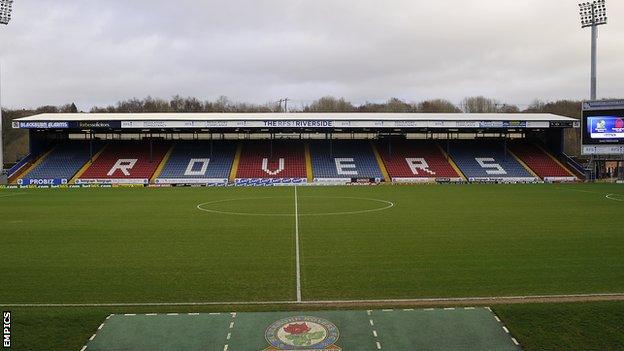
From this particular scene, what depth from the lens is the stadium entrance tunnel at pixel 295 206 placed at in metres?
27.5

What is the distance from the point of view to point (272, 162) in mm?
58656

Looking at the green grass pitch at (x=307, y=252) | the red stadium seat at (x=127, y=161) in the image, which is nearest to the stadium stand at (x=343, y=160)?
the red stadium seat at (x=127, y=161)

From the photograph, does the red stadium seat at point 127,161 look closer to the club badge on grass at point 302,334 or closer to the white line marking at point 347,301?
the white line marking at point 347,301

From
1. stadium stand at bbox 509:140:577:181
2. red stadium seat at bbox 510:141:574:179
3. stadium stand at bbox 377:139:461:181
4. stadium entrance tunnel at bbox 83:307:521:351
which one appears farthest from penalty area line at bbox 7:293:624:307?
red stadium seat at bbox 510:141:574:179

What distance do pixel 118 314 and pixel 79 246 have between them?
29.3 ft

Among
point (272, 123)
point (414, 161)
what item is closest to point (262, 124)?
point (272, 123)

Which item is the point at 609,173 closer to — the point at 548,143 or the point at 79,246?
the point at 548,143

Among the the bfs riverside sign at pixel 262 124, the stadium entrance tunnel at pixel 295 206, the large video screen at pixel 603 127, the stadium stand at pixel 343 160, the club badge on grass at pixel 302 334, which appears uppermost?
the the bfs riverside sign at pixel 262 124

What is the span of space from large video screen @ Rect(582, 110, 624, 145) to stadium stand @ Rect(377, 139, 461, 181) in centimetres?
1321

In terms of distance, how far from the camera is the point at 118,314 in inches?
394

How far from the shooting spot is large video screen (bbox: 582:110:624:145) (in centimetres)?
4881

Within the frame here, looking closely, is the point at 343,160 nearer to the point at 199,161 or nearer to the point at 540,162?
the point at 199,161

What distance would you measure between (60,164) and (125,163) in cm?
703

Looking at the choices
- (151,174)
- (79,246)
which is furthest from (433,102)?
(79,246)
